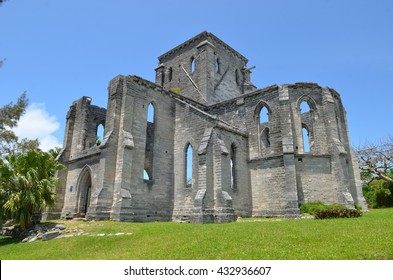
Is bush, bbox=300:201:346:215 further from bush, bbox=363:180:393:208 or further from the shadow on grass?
bush, bbox=363:180:393:208

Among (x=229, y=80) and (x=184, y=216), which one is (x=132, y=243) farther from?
(x=229, y=80)

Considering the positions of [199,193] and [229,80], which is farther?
[229,80]

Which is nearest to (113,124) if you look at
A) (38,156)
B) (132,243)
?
(38,156)

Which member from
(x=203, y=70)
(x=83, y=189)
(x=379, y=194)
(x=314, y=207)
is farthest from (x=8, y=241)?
(x=379, y=194)

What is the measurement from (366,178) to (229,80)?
20.0 meters

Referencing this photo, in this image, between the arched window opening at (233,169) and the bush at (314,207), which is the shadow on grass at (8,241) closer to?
the arched window opening at (233,169)

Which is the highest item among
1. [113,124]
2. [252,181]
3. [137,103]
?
[137,103]

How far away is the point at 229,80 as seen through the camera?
3259 centimetres

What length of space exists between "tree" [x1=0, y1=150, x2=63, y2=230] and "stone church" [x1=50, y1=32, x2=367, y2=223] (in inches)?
110

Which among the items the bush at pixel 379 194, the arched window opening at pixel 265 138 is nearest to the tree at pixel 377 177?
the bush at pixel 379 194

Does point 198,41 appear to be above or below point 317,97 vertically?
above

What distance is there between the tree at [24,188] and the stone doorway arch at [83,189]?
9.49ft

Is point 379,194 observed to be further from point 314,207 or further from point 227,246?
point 227,246

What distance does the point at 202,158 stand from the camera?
706 inches
